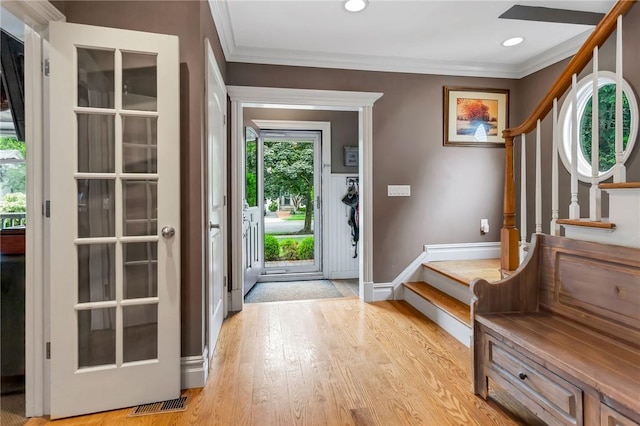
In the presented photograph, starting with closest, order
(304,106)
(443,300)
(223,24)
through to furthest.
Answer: (223,24) → (443,300) → (304,106)

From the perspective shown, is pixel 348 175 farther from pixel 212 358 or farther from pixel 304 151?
pixel 212 358

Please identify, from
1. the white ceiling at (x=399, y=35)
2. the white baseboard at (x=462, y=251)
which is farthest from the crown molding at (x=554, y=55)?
the white baseboard at (x=462, y=251)

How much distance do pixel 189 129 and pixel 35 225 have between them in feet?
2.94

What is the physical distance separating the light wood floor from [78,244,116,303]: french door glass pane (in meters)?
0.61

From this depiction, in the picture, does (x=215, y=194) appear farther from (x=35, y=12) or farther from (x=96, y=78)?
(x=35, y=12)

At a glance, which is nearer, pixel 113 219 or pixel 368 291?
pixel 113 219

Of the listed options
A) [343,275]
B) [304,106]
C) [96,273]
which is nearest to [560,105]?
[304,106]

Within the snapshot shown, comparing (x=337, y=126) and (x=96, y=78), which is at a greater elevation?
(x=337, y=126)

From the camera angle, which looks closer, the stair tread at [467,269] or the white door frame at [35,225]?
the white door frame at [35,225]

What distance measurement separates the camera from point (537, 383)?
1432 millimetres

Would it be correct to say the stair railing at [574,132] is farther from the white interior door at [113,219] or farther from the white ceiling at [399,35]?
the white interior door at [113,219]

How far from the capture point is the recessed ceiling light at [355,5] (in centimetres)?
230

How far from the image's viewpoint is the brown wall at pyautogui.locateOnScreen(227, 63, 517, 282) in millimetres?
3357

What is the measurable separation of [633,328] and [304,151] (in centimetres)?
408
